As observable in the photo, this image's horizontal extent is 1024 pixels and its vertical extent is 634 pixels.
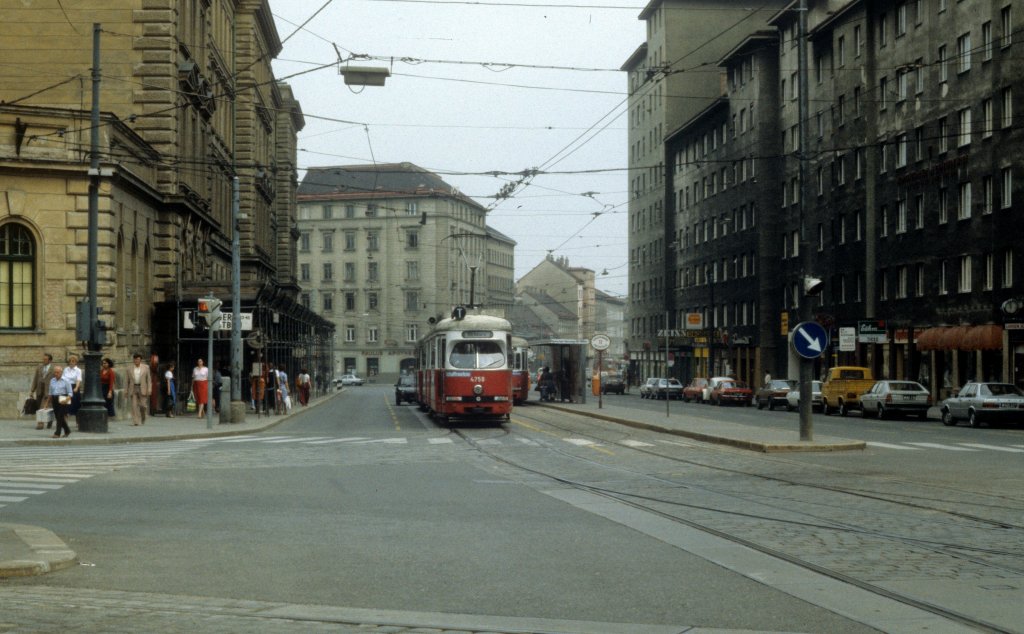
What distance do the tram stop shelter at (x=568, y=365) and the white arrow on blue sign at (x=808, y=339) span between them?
31.3 metres

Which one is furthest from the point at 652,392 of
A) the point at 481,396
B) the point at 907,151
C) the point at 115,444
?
the point at 115,444

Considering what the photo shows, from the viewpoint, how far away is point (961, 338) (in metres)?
51.4

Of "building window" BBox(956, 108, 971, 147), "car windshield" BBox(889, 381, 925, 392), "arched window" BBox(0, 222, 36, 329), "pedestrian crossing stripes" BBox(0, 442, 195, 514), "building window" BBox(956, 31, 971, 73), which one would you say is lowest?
"pedestrian crossing stripes" BBox(0, 442, 195, 514)

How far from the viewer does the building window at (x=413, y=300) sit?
123 meters

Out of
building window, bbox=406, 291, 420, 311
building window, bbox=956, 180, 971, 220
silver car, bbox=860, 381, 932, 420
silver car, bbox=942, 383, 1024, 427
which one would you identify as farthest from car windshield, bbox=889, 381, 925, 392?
building window, bbox=406, 291, 420, 311

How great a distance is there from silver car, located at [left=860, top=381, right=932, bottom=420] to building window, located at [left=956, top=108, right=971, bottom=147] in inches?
495

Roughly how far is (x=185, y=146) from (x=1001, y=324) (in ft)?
103

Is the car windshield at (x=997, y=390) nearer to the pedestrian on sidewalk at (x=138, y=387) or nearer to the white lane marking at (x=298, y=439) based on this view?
the white lane marking at (x=298, y=439)

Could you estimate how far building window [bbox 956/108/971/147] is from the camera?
2046 inches

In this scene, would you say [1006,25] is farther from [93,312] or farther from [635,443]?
[93,312]

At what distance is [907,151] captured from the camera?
58.2 meters

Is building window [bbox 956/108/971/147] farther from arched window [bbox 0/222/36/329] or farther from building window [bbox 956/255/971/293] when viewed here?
arched window [bbox 0/222/36/329]

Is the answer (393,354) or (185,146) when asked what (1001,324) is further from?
(393,354)

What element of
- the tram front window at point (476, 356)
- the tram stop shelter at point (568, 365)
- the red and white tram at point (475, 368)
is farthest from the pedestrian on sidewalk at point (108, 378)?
the tram stop shelter at point (568, 365)
